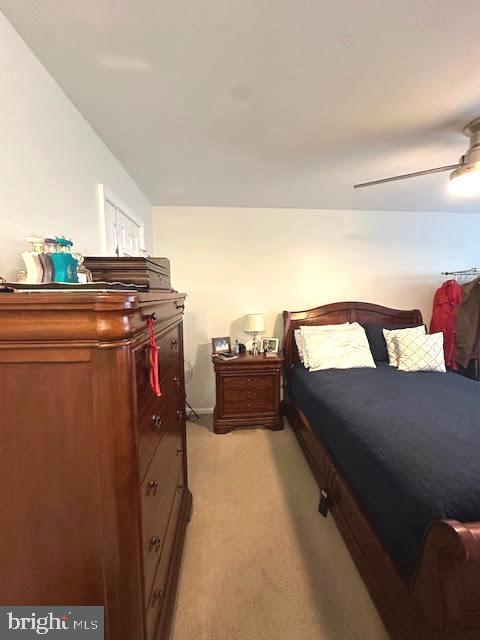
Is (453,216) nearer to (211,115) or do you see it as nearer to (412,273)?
(412,273)

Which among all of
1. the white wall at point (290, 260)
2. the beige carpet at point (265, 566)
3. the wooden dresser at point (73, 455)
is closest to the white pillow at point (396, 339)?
the white wall at point (290, 260)

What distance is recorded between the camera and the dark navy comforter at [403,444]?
999 mm

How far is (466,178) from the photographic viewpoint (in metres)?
1.48

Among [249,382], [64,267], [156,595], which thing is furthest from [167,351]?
[249,382]

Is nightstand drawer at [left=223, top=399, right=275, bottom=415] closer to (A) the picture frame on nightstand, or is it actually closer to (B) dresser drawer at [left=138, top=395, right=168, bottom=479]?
(A) the picture frame on nightstand

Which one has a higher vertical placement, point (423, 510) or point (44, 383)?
point (44, 383)

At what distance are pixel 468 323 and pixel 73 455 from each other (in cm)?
355

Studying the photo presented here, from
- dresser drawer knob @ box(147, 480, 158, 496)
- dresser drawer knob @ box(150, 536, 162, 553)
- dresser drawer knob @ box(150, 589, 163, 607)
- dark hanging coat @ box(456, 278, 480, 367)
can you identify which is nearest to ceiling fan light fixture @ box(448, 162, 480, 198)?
dark hanging coat @ box(456, 278, 480, 367)

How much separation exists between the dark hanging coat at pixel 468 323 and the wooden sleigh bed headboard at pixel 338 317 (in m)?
0.37

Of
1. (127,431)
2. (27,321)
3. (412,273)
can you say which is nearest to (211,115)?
(27,321)

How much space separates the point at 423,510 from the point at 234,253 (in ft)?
8.51

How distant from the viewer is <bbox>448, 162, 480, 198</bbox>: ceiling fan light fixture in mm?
1438

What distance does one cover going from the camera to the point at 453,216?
3275mm

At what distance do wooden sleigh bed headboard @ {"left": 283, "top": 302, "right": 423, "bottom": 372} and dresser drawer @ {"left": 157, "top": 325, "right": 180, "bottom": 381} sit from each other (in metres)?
1.80
